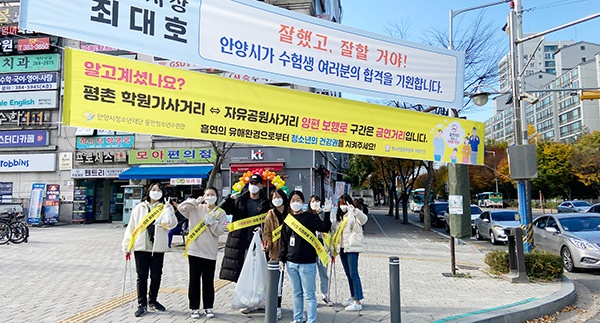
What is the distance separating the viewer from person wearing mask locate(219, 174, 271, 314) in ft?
19.2

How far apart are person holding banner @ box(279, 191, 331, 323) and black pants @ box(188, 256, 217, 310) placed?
42.4 inches

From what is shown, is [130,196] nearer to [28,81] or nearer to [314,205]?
[28,81]

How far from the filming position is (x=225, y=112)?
4.95 meters

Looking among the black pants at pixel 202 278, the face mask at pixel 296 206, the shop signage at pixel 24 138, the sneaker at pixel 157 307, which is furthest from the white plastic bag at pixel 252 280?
the shop signage at pixel 24 138

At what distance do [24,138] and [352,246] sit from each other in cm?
2468

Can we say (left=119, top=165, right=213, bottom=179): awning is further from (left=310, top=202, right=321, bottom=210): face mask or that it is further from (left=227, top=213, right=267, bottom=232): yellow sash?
(left=310, top=202, right=321, bottom=210): face mask

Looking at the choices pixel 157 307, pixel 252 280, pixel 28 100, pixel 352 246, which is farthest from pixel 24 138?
pixel 352 246

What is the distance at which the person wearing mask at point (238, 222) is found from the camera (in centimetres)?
586

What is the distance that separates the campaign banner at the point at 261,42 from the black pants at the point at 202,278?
263 cm

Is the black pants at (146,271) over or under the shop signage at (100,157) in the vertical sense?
under

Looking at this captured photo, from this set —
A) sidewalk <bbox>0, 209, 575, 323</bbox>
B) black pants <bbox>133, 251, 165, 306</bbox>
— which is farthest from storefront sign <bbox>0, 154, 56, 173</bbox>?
black pants <bbox>133, 251, 165, 306</bbox>

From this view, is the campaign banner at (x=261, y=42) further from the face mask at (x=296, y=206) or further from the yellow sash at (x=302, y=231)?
the yellow sash at (x=302, y=231)

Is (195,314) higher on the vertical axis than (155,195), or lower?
lower

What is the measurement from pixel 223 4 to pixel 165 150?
61.7 ft
